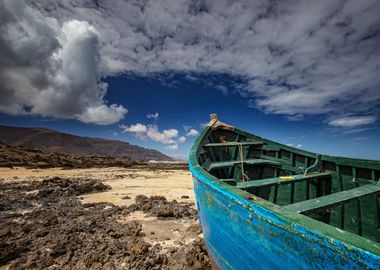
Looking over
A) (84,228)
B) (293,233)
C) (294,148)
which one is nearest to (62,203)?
(84,228)

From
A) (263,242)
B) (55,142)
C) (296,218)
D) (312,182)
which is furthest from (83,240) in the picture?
(55,142)

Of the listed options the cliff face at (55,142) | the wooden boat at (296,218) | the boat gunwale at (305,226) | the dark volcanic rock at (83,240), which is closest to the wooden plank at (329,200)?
the wooden boat at (296,218)

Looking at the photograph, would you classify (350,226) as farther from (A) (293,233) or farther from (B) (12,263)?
(B) (12,263)

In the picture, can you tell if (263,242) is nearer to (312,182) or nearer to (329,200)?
(329,200)

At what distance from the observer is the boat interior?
233 centimetres

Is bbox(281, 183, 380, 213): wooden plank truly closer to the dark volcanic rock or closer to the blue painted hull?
the blue painted hull

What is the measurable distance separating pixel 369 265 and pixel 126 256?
13.2 ft

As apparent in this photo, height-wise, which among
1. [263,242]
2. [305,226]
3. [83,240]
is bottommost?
[83,240]

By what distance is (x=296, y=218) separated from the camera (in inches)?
53.4

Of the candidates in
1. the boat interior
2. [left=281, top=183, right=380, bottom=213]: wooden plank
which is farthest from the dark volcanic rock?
[left=281, top=183, right=380, bottom=213]: wooden plank

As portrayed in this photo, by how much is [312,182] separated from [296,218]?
3337 millimetres

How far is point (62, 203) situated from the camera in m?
7.85

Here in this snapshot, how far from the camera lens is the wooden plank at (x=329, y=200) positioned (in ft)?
5.86

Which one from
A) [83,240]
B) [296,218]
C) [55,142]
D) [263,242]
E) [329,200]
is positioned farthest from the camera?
[55,142]
